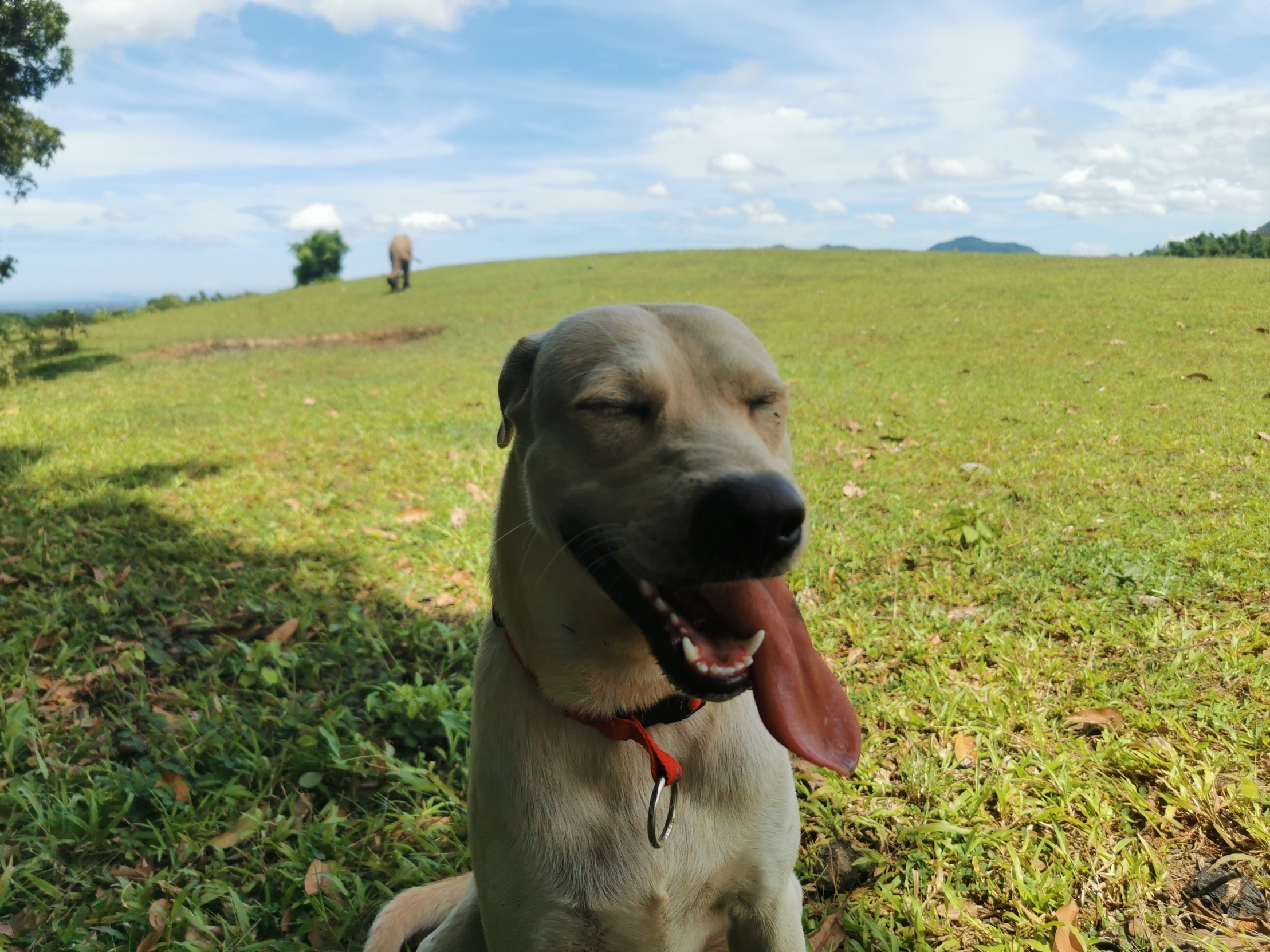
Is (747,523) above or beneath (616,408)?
beneath

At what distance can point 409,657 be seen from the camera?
4066mm

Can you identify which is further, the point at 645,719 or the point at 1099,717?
the point at 1099,717

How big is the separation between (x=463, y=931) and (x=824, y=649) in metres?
2.10

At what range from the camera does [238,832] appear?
2908mm

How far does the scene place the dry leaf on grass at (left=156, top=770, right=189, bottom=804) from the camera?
309 cm

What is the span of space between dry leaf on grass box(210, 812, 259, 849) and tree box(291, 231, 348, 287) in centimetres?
6607

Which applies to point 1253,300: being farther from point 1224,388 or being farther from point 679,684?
point 679,684

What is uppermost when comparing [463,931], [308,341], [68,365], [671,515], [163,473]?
[308,341]

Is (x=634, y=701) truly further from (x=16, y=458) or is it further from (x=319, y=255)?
(x=319, y=255)

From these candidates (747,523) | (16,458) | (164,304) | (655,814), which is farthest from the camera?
(164,304)

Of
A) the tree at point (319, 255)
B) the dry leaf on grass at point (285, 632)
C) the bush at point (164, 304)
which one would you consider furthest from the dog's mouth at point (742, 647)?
the tree at point (319, 255)

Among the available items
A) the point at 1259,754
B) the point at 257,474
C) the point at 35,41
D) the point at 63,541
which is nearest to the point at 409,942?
the point at 1259,754

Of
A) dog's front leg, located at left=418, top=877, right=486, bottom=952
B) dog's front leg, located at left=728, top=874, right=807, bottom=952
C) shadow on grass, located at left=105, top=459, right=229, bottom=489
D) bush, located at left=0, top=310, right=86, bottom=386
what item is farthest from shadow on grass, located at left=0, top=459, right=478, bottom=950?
bush, located at left=0, top=310, right=86, bottom=386

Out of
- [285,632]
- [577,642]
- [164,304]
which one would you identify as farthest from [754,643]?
[164,304]
